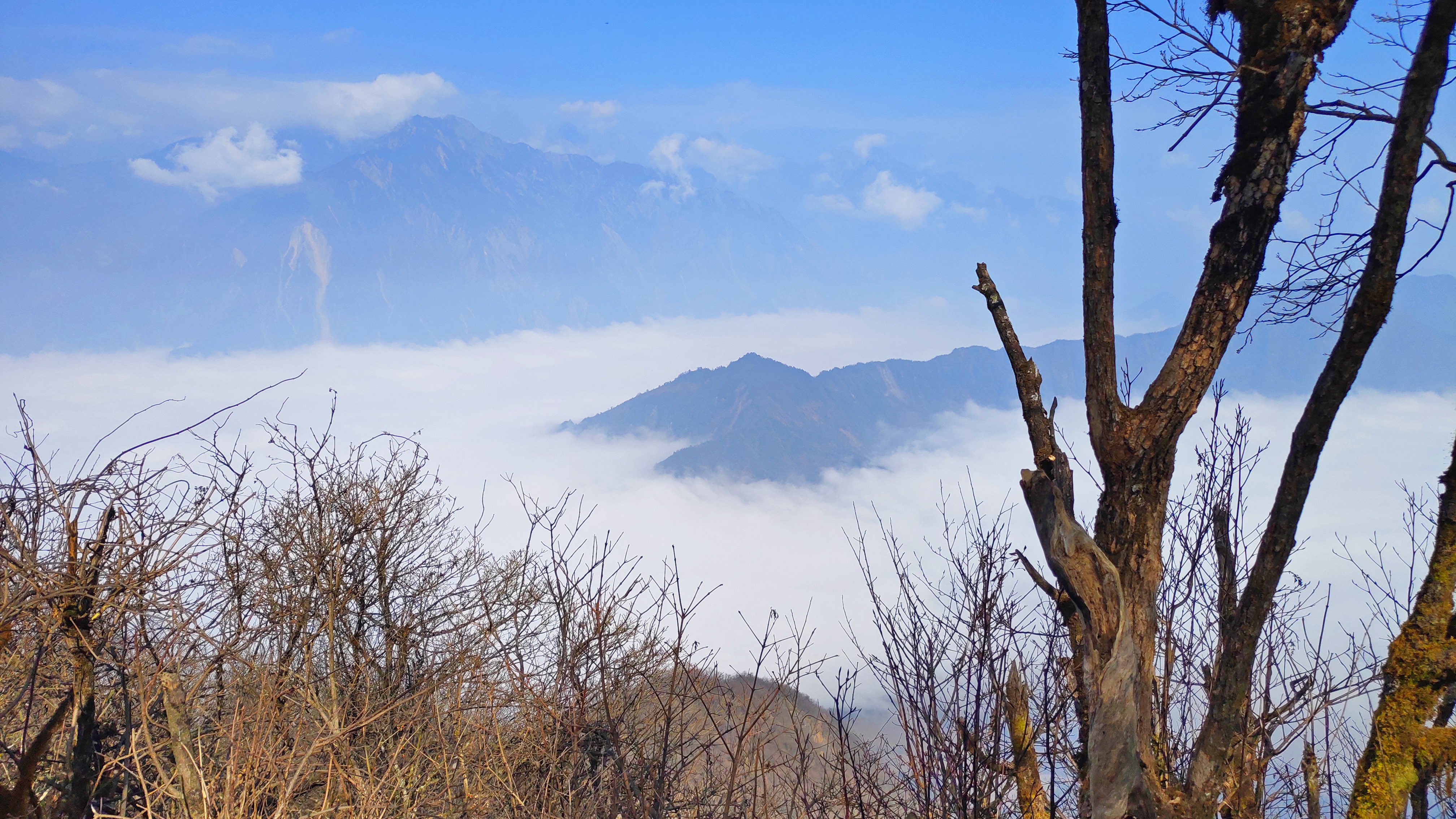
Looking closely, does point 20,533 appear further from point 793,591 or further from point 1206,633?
point 793,591

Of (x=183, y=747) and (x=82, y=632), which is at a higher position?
(x=82, y=632)

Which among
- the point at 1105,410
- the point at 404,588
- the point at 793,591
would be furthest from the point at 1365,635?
the point at 793,591

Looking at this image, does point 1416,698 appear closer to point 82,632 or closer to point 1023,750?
point 1023,750

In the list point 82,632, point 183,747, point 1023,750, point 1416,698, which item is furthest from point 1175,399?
point 82,632

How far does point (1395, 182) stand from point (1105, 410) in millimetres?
1835

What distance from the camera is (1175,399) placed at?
3803 millimetres

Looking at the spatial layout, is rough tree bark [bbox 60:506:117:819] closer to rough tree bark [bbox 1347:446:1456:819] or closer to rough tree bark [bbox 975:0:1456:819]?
rough tree bark [bbox 975:0:1456:819]

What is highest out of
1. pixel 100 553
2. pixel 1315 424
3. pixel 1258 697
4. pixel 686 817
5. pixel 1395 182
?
pixel 1395 182

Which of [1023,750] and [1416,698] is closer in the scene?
[1416,698]

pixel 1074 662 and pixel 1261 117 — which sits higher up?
pixel 1261 117

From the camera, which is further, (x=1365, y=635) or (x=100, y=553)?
(x=1365, y=635)

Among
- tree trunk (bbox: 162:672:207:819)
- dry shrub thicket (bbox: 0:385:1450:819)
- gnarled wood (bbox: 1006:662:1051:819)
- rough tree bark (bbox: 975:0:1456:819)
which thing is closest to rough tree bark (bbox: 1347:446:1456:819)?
dry shrub thicket (bbox: 0:385:1450:819)

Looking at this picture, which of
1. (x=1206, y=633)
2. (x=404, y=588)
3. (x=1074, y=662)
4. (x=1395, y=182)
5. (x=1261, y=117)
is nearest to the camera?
(x=1261, y=117)

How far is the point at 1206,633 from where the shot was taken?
9289mm
